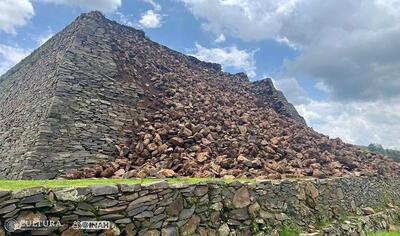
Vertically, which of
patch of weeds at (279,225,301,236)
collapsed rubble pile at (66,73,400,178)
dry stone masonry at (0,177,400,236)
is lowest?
patch of weeds at (279,225,301,236)

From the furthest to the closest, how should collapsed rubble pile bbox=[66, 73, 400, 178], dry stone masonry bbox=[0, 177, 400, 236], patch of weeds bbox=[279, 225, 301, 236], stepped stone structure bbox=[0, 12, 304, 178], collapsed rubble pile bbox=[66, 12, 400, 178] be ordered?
stepped stone structure bbox=[0, 12, 304, 178], collapsed rubble pile bbox=[66, 12, 400, 178], collapsed rubble pile bbox=[66, 73, 400, 178], patch of weeds bbox=[279, 225, 301, 236], dry stone masonry bbox=[0, 177, 400, 236]

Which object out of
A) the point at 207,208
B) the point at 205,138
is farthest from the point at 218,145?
the point at 207,208

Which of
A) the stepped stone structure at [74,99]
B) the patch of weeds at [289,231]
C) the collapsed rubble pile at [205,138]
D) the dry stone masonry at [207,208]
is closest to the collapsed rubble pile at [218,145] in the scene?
the collapsed rubble pile at [205,138]

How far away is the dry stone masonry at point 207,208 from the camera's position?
18.2 feet

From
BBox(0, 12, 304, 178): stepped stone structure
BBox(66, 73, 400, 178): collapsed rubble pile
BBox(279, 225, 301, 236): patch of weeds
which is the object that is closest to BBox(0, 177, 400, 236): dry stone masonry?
BBox(279, 225, 301, 236): patch of weeds

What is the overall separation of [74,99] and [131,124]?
8.17 feet

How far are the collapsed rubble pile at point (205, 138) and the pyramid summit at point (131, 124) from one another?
46mm

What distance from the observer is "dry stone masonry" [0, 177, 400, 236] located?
18.2 ft

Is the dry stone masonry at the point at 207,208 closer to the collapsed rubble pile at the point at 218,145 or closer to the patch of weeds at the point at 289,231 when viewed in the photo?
the patch of weeds at the point at 289,231

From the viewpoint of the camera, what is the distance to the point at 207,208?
7.55 m

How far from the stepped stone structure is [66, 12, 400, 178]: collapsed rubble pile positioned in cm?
35

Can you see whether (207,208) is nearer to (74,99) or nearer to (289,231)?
(289,231)

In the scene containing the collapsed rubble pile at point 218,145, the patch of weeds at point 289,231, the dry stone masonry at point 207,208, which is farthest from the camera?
the collapsed rubble pile at point 218,145

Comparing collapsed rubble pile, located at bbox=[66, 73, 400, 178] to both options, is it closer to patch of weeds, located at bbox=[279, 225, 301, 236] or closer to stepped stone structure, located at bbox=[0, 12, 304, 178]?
stepped stone structure, located at bbox=[0, 12, 304, 178]
